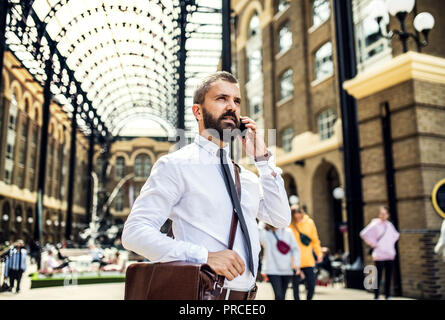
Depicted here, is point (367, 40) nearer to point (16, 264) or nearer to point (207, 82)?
point (16, 264)

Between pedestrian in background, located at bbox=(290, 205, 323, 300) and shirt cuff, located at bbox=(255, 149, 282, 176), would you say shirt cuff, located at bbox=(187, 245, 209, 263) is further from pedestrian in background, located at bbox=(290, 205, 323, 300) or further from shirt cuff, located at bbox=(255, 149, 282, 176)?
pedestrian in background, located at bbox=(290, 205, 323, 300)

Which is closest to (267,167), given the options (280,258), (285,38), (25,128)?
(280,258)

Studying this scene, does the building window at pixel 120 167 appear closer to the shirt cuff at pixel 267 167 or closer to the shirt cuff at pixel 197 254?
the shirt cuff at pixel 267 167

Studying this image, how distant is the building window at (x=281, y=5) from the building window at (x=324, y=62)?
4130 millimetres

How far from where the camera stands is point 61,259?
622 inches

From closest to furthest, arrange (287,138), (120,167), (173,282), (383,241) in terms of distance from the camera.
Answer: (173,282) < (383,241) < (287,138) < (120,167)

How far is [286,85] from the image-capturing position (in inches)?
877

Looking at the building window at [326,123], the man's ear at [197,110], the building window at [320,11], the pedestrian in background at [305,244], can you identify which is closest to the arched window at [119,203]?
the building window at [326,123]

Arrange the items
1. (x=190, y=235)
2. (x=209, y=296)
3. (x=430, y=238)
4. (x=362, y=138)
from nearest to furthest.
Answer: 1. (x=209, y=296)
2. (x=190, y=235)
3. (x=430, y=238)
4. (x=362, y=138)

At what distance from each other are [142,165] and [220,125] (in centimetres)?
6146

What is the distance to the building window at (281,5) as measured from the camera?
2249 cm
